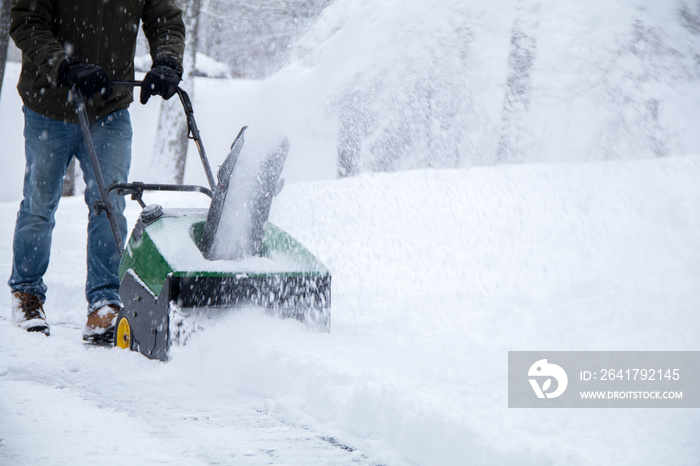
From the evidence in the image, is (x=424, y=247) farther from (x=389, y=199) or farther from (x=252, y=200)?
(x=252, y=200)

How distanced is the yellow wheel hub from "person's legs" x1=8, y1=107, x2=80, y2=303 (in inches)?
23.7

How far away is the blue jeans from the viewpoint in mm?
2941

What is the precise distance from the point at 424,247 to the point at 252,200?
6.73 feet

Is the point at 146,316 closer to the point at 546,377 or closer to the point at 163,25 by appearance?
the point at 546,377

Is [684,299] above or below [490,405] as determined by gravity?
above

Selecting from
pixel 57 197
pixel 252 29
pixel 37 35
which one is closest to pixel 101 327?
pixel 57 197

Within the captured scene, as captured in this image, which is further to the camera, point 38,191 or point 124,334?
point 38,191

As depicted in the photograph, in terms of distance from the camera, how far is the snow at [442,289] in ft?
5.44

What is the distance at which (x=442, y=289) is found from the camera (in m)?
3.47

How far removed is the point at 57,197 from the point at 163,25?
858mm

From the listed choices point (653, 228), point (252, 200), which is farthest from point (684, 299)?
point (252, 200)

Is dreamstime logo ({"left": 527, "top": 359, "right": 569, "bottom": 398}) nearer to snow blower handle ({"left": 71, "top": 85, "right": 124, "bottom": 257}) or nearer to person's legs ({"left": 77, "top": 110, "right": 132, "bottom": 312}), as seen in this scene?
snow blower handle ({"left": 71, "top": 85, "right": 124, "bottom": 257})

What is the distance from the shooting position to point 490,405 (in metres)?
1.76

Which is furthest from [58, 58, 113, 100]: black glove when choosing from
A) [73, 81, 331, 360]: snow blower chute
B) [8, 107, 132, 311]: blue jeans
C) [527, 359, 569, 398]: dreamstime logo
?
[527, 359, 569, 398]: dreamstime logo
